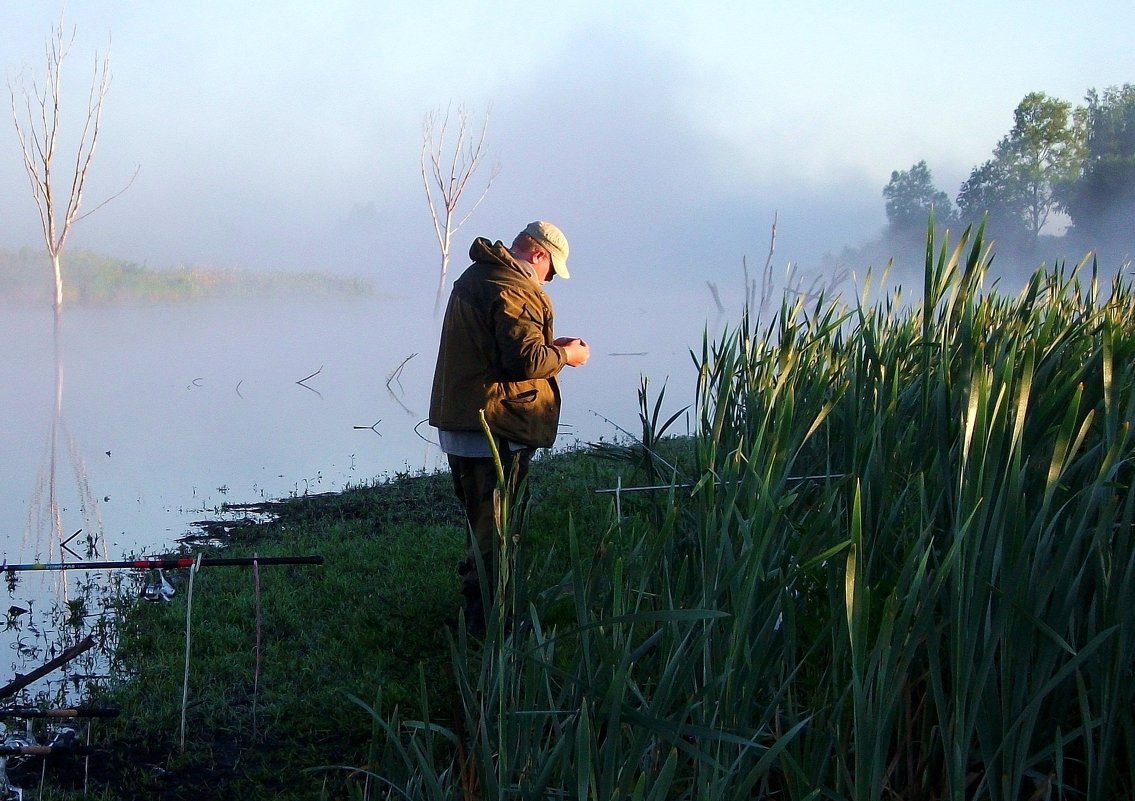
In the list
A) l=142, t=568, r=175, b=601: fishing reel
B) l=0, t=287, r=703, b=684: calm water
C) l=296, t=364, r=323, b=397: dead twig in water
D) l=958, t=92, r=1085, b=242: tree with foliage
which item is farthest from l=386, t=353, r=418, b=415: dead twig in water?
l=958, t=92, r=1085, b=242: tree with foliage

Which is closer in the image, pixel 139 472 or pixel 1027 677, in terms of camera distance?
pixel 1027 677

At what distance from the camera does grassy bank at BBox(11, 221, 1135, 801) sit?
1859 mm

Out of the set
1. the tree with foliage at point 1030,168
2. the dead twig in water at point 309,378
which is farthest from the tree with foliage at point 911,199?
the dead twig in water at point 309,378

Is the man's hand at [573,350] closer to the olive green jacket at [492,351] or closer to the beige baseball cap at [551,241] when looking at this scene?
the olive green jacket at [492,351]

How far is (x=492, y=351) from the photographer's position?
412 centimetres

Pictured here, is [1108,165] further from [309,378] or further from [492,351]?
[492,351]

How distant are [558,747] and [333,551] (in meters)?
4.30

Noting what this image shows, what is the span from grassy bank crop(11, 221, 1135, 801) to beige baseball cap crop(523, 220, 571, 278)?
104cm

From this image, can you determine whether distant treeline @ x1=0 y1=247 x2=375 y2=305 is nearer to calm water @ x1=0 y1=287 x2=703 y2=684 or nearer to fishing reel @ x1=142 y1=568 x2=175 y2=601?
calm water @ x1=0 y1=287 x2=703 y2=684

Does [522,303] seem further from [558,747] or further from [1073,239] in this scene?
[1073,239]

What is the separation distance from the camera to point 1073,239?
52.4 metres

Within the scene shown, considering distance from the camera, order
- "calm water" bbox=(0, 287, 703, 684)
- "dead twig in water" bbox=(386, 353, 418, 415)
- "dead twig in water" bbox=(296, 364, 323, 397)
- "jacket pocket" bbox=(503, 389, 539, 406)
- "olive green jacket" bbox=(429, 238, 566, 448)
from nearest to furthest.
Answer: "olive green jacket" bbox=(429, 238, 566, 448) < "jacket pocket" bbox=(503, 389, 539, 406) < "calm water" bbox=(0, 287, 703, 684) < "dead twig in water" bbox=(386, 353, 418, 415) < "dead twig in water" bbox=(296, 364, 323, 397)

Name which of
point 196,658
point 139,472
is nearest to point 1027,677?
point 196,658

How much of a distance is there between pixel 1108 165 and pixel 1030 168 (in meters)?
3.76
